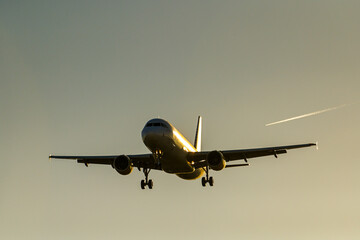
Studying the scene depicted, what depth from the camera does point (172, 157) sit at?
141 feet

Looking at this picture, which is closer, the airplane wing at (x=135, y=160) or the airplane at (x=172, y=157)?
the airplane at (x=172, y=157)

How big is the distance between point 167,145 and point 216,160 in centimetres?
467

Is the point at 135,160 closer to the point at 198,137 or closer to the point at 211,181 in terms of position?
the point at 211,181

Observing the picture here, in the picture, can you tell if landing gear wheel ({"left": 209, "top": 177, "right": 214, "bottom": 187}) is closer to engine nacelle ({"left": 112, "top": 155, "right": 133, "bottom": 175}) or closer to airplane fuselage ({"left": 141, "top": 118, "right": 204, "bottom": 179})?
airplane fuselage ({"left": 141, "top": 118, "right": 204, "bottom": 179})

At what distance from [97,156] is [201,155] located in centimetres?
953

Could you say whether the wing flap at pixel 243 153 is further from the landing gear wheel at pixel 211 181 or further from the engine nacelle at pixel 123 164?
the engine nacelle at pixel 123 164

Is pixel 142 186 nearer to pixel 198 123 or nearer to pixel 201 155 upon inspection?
pixel 201 155

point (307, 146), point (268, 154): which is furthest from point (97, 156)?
point (307, 146)

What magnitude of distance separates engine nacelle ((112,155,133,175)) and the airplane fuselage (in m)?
2.61

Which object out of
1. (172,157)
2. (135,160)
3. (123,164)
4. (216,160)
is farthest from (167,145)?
(135,160)

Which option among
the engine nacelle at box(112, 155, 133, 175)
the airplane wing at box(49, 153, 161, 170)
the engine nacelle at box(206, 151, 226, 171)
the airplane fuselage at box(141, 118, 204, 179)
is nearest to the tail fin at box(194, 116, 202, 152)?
the airplane wing at box(49, 153, 161, 170)

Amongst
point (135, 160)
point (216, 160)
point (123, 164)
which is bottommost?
point (123, 164)

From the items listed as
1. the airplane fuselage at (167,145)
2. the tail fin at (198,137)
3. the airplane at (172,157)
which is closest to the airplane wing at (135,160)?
the airplane at (172,157)

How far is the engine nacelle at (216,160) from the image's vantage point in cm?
4425
